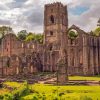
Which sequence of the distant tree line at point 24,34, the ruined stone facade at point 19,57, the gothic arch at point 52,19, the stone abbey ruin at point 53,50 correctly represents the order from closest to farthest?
1. the stone abbey ruin at point 53,50
2. the ruined stone facade at point 19,57
3. the gothic arch at point 52,19
4. the distant tree line at point 24,34

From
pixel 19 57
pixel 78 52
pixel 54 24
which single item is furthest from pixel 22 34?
pixel 78 52

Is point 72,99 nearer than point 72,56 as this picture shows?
Yes

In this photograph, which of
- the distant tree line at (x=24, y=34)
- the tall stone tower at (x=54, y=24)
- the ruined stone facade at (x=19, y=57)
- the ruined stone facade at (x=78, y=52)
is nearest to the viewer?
the ruined stone facade at (x=78, y=52)

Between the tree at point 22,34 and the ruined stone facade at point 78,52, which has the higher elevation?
the tree at point 22,34

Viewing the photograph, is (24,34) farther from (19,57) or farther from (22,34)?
(19,57)

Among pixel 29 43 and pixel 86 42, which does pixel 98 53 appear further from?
pixel 29 43

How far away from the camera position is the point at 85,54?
204 ft

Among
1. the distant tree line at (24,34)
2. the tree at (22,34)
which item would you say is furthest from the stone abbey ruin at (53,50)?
the tree at (22,34)

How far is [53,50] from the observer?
229 ft

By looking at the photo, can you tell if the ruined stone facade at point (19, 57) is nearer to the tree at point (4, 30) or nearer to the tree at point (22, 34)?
the tree at point (4, 30)

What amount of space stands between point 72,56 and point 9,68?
1261 centimetres

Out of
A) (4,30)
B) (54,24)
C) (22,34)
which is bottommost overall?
(54,24)

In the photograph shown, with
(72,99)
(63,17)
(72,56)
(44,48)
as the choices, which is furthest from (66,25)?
(72,99)

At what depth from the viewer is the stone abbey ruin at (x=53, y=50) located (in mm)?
62344
